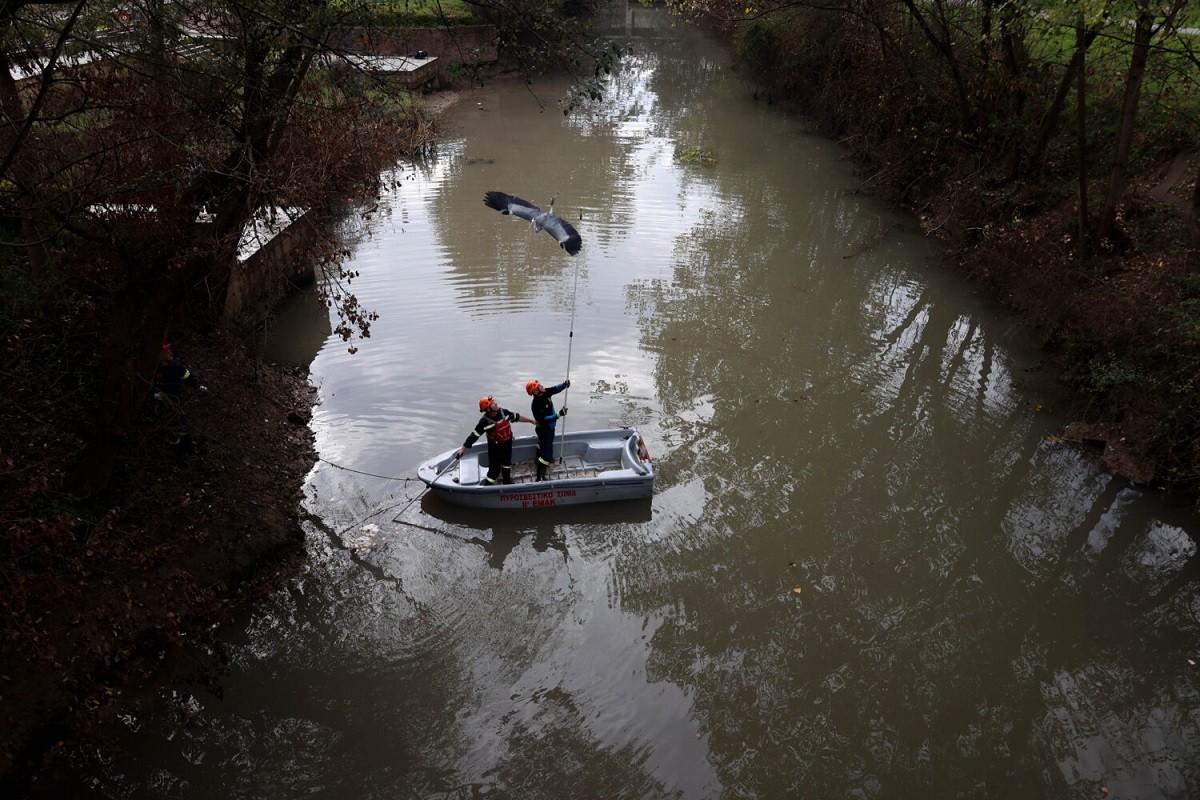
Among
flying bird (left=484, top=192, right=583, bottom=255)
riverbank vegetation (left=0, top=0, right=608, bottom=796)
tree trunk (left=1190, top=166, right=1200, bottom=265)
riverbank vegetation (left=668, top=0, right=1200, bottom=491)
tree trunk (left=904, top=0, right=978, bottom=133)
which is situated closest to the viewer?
riverbank vegetation (left=0, top=0, right=608, bottom=796)

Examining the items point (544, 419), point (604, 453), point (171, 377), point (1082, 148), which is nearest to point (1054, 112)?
point (1082, 148)

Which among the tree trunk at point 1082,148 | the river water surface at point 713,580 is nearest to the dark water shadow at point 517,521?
the river water surface at point 713,580

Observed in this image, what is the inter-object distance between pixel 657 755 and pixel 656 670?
98 centimetres

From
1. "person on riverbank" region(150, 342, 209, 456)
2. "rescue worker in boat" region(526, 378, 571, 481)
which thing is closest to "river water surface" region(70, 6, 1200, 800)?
"rescue worker in boat" region(526, 378, 571, 481)

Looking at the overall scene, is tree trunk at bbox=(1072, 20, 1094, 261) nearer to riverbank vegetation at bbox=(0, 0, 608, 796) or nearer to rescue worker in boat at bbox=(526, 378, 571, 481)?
riverbank vegetation at bbox=(0, 0, 608, 796)

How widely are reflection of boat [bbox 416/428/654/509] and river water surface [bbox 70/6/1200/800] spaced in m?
0.26

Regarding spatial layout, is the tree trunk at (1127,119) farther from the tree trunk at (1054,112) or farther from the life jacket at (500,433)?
the life jacket at (500,433)

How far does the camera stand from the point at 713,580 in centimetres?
896

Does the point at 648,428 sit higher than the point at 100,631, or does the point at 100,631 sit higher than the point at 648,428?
the point at 100,631

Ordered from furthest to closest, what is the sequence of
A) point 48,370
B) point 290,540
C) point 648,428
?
point 648,428 → point 290,540 → point 48,370

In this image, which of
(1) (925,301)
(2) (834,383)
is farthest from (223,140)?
(1) (925,301)

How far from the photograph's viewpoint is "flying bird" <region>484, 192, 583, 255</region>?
9.38 meters

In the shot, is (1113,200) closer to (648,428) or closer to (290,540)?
(648,428)

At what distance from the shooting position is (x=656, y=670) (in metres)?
7.83
